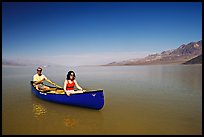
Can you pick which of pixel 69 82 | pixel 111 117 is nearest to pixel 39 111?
pixel 69 82

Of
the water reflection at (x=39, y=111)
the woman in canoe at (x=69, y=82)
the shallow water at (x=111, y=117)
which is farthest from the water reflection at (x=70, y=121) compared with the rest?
the woman in canoe at (x=69, y=82)

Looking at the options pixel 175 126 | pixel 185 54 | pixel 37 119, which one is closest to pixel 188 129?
pixel 175 126

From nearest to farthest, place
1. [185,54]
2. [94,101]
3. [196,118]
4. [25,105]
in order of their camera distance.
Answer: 1. [196,118]
2. [94,101]
3. [25,105]
4. [185,54]

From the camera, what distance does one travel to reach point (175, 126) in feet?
18.6

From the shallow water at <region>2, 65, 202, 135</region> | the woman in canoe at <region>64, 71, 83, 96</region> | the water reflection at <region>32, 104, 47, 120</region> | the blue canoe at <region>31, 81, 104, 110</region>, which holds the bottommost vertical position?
the shallow water at <region>2, 65, 202, 135</region>

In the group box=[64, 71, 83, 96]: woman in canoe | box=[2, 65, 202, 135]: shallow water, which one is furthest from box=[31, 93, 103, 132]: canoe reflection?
box=[64, 71, 83, 96]: woman in canoe

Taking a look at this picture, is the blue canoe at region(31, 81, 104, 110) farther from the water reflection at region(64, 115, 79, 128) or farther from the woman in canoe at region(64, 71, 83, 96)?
the water reflection at region(64, 115, 79, 128)

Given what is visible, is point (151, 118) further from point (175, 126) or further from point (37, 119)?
point (37, 119)

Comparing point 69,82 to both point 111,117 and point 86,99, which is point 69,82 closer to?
point 86,99

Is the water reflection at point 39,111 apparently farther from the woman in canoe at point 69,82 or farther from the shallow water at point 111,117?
the woman in canoe at point 69,82

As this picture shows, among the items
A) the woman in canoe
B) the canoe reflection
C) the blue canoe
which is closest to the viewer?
the canoe reflection

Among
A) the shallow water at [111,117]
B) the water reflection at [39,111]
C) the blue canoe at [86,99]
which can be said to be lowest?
the shallow water at [111,117]

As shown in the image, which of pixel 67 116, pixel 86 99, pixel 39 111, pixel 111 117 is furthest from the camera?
pixel 39 111

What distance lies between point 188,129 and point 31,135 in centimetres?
487
